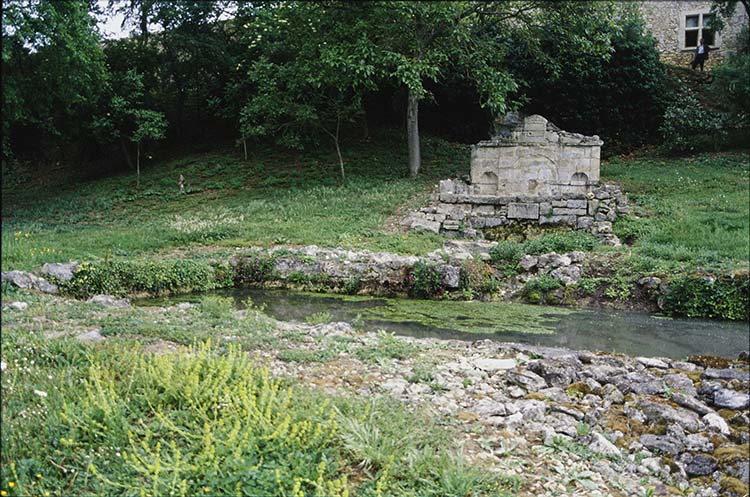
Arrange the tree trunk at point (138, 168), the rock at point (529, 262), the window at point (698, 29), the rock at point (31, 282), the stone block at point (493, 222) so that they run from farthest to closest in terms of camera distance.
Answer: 1. the window at point (698, 29)
2. the stone block at point (493, 222)
3. the tree trunk at point (138, 168)
4. the rock at point (529, 262)
5. the rock at point (31, 282)

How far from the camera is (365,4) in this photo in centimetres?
380

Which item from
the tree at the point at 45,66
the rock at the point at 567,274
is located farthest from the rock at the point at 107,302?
the rock at the point at 567,274

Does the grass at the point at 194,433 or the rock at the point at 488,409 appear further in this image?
the rock at the point at 488,409

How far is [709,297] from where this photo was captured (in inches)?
321

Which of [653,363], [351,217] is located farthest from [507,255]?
[653,363]

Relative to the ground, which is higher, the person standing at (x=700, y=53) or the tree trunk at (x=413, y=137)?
the person standing at (x=700, y=53)

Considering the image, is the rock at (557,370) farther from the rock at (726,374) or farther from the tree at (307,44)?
the tree at (307,44)

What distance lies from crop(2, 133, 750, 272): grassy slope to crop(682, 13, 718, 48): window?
4.55 meters

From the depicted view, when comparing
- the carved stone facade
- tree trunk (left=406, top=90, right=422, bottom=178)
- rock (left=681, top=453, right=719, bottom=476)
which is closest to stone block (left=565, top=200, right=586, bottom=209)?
the carved stone facade

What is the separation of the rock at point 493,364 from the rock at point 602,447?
1.65 m

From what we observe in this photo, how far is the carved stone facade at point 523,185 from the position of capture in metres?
16.9

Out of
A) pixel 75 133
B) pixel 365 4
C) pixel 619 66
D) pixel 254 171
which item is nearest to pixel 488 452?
pixel 365 4

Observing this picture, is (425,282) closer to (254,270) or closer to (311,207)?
(254,270)

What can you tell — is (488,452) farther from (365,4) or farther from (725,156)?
(725,156)
